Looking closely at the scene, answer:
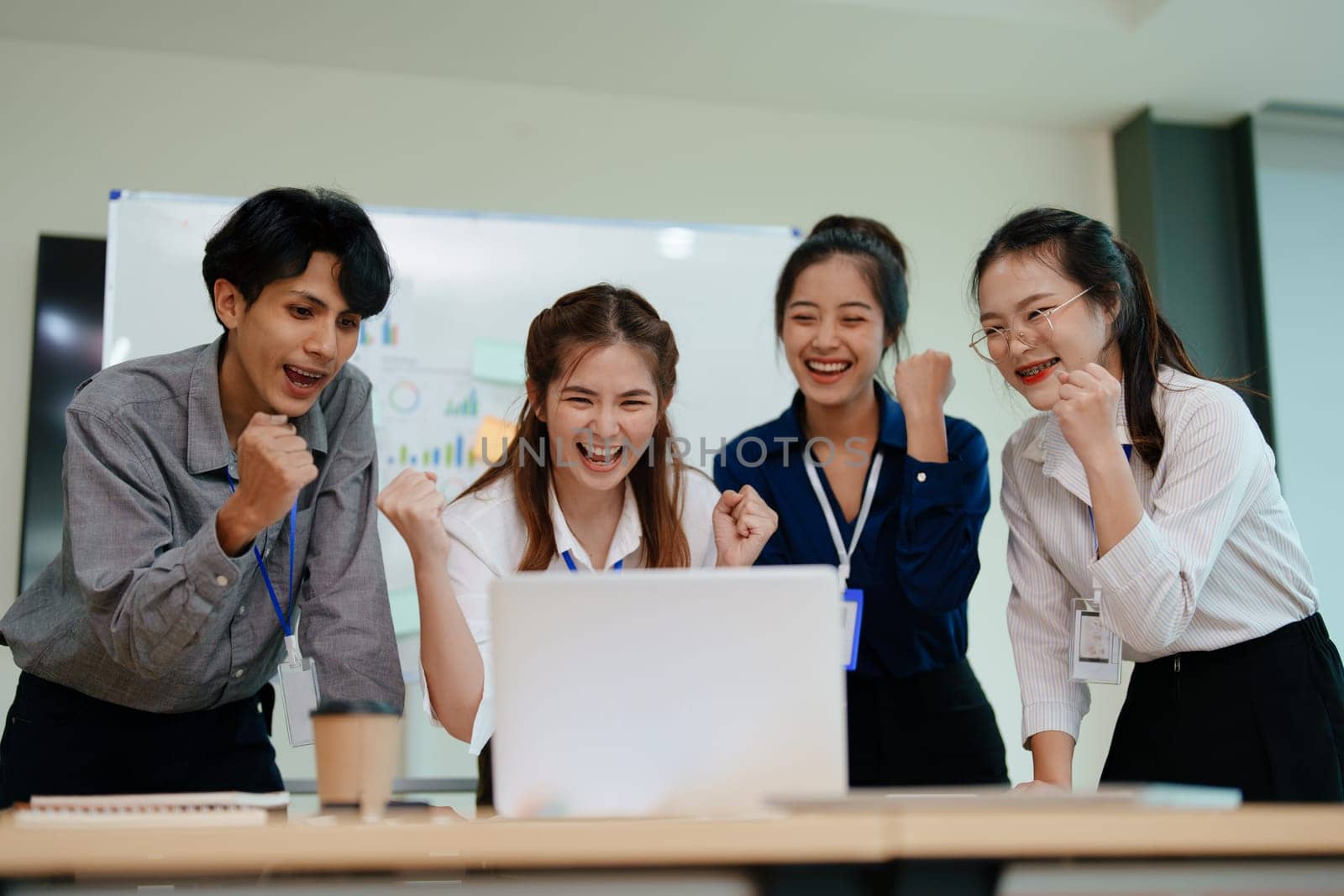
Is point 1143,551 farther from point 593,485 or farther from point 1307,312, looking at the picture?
point 1307,312

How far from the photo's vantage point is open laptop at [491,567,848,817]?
1.03 metres

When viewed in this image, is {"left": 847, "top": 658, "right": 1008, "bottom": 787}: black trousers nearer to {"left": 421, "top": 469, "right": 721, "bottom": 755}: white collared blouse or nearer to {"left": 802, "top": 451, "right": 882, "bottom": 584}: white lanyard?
{"left": 802, "top": 451, "right": 882, "bottom": 584}: white lanyard

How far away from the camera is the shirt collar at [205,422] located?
177 centimetres

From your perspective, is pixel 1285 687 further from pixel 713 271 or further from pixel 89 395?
pixel 713 271

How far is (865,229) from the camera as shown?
227cm

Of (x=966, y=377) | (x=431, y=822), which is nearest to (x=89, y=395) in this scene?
(x=431, y=822)

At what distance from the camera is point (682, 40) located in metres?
3.20

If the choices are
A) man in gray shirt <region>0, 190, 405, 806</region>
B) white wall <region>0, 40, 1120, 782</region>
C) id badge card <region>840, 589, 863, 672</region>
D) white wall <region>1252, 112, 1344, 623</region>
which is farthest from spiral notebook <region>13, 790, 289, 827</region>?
white wall <region>1252, 112, 1344, 623</region>

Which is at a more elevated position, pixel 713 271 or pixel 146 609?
pixel 713 271

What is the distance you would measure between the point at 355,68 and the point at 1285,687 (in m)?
2.88

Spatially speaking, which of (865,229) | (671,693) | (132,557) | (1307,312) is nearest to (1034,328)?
(865,229)

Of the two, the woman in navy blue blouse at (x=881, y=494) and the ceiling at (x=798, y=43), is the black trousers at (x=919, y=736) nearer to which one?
the woman in navy blue blouse at (x=881, y=494)

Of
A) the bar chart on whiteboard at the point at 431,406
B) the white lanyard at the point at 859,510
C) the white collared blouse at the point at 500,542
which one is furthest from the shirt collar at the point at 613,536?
the bar chart on whiteboard at the point at 431,406

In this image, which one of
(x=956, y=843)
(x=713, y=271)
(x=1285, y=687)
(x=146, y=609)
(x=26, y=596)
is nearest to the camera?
(x=956, y=843)
